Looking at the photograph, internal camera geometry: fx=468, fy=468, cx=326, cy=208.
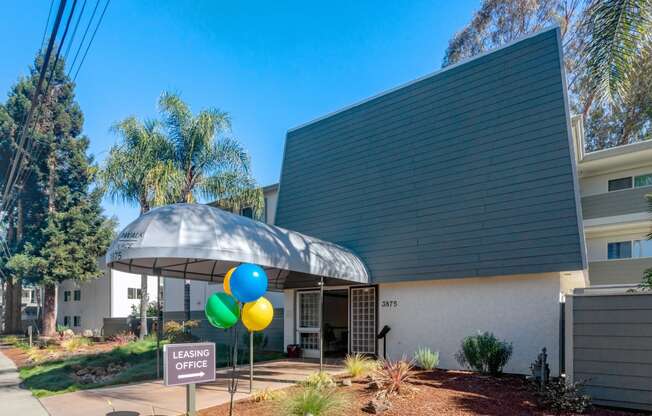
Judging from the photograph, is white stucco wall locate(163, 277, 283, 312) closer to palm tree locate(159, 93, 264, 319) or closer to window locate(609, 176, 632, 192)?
palm tree locate(159, 93, 264, 319)

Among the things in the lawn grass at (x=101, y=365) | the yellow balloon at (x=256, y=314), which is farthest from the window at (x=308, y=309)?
the yellow balloon at (x=256, y=314)

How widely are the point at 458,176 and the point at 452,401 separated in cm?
651

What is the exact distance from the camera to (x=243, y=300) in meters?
7.62

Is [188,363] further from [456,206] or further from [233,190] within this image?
[233,190]

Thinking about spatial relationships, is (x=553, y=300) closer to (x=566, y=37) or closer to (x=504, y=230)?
(x=504, y=230)

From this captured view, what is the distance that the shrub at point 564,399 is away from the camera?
294 inches

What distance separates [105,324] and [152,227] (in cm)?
2137

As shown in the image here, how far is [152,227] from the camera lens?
964 cm

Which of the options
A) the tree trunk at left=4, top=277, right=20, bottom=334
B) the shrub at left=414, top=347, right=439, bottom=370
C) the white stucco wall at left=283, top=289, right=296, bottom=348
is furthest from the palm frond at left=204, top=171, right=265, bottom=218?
the tree trunk at left=4, top=277, right=20, bottom=334

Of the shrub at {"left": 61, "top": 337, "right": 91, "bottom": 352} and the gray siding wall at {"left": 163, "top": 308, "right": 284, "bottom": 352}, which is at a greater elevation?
the gray siding wall at {"left": 163, "top": 308, "right": 284, "bottom": 352}

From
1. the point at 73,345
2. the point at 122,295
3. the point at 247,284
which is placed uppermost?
the point at 247,284

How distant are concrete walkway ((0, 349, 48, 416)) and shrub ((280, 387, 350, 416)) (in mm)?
5044

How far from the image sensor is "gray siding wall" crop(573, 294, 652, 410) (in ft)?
25.4

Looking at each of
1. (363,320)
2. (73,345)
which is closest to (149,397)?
(363,320)
